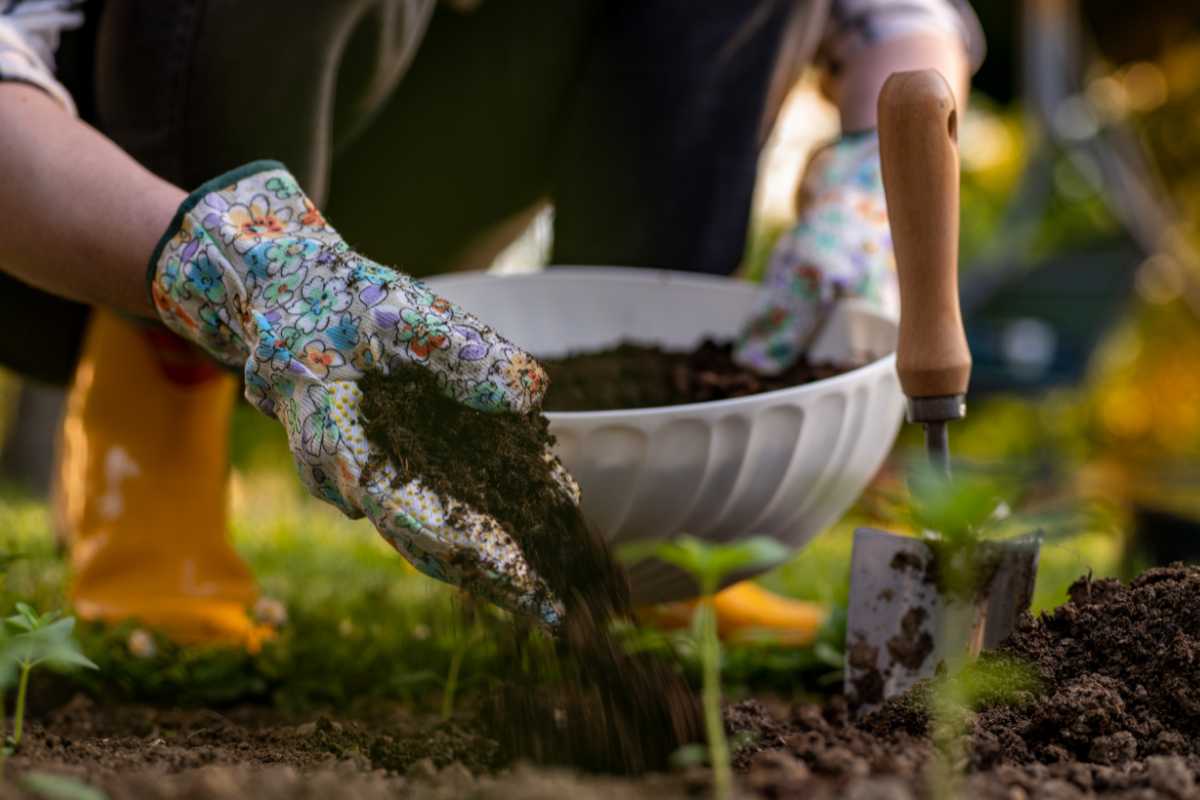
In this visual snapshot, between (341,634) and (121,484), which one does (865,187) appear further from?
(121,484)

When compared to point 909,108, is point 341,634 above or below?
below

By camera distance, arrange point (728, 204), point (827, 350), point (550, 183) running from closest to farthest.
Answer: point (827, 350) < point (728, 204) < point (550, 183)

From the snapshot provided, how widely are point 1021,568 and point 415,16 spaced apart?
100 centimetres

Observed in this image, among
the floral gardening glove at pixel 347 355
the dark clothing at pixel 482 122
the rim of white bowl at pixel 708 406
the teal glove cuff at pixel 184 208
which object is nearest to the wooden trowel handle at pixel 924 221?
the rim of white bowl at pixel 708 406

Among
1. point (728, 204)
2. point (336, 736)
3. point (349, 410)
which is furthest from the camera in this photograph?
point (728, 204)

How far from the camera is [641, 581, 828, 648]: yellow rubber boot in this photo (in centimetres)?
169

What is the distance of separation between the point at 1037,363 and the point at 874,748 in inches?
129

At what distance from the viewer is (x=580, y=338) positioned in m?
1.70

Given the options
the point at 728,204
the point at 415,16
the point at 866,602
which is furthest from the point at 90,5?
the point at 866,602

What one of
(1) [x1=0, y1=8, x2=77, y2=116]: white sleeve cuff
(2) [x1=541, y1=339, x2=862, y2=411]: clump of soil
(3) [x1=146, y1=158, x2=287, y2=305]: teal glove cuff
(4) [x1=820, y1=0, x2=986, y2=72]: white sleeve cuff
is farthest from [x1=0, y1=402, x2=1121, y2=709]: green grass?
(4) [x1=820, y1=0, x2=986, y2=72]: white sleeve cuff

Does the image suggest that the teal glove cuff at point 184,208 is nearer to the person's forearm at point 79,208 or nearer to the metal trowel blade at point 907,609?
the person's forearm at point 79,208

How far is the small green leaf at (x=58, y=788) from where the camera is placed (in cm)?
66

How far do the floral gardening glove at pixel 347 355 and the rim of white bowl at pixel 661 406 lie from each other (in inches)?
7.1

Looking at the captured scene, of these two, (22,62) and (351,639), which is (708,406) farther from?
(22,62)
